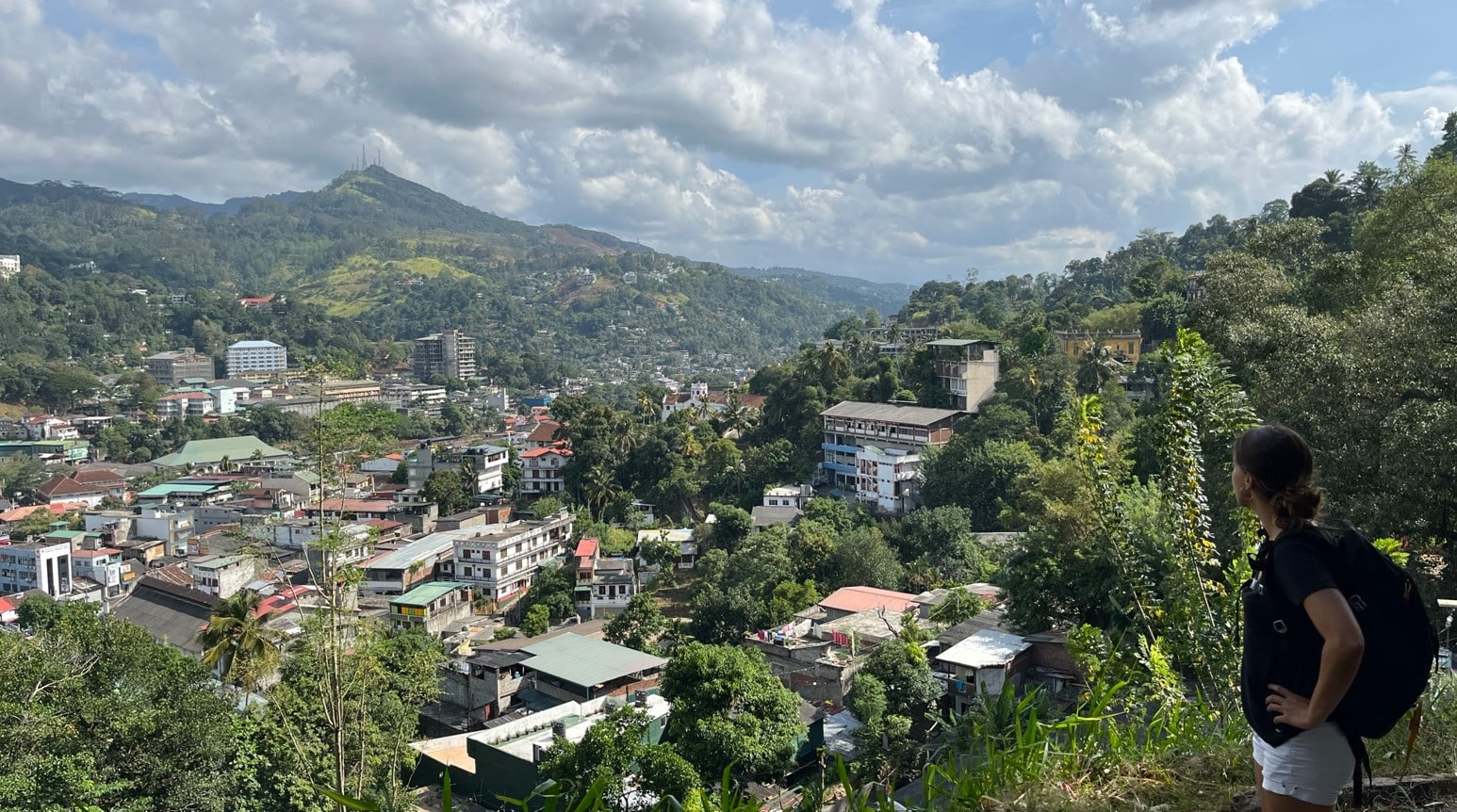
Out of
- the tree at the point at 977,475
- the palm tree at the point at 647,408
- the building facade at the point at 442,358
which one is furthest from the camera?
the building facade at the point at 442,358

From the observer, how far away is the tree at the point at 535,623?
21884 millimetres

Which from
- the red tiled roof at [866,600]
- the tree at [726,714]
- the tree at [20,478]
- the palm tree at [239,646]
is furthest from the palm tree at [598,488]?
the tree at [20,478]

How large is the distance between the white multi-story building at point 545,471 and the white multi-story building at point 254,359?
50.4 meters

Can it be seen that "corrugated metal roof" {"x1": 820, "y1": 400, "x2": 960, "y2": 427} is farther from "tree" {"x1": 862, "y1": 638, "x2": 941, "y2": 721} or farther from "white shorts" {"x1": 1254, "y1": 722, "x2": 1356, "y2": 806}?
"white shorts" {"x1": 1254, "y1": 722, "x2": 1356, "y2": 806}

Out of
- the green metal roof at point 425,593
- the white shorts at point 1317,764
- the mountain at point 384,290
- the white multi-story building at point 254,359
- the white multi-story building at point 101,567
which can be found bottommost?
the white multi-story building at point 101,567

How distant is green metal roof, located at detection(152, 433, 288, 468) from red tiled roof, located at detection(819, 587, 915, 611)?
4028 centimetres

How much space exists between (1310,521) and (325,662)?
7.70 m

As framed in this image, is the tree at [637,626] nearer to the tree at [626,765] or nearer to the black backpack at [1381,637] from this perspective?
the tree at [626,765]

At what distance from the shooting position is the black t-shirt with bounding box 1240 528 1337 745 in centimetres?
157

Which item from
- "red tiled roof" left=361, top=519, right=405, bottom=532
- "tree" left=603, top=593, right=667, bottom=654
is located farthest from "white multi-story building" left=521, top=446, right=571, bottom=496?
"tree" left=603, top=593, right=667, bottom=654

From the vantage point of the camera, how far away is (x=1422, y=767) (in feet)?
7.94

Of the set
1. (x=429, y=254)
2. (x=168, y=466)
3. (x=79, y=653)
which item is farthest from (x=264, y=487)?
(x=429, y=254)

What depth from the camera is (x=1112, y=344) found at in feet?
100

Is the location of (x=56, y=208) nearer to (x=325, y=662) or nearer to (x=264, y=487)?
(x=264, y=487)
